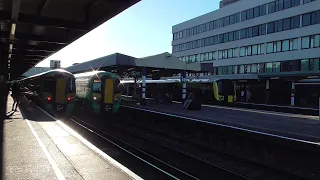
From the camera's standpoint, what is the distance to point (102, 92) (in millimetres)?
21609

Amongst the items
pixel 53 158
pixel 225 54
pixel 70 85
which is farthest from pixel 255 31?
pixel 53 158

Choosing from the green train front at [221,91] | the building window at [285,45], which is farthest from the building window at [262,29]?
the green train front at [221,91]

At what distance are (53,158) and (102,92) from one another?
13.9m

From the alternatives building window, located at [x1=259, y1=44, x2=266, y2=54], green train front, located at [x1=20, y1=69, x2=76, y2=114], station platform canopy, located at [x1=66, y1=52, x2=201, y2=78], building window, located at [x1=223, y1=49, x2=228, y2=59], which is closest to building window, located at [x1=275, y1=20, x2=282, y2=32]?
building window, located at [x1=259, y1=44, x2=266, y2=54]

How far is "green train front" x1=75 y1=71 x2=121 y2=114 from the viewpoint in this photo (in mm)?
21562

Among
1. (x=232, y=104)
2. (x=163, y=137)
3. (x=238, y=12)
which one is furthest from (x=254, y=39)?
(x=163, y=137)

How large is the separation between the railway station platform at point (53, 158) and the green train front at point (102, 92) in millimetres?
9934

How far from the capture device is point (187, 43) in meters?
75.0

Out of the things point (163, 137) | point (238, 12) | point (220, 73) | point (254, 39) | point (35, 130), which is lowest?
point (163, 137)

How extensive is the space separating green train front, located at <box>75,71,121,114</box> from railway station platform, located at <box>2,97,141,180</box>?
9.93 meters

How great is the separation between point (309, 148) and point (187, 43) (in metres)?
66.6

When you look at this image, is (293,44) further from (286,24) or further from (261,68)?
(261,68)

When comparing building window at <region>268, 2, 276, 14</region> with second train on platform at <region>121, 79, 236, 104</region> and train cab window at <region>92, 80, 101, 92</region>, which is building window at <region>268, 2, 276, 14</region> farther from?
train cab window at <region>92, 80, 101, 92</region>

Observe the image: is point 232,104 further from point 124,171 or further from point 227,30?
point 227,30
